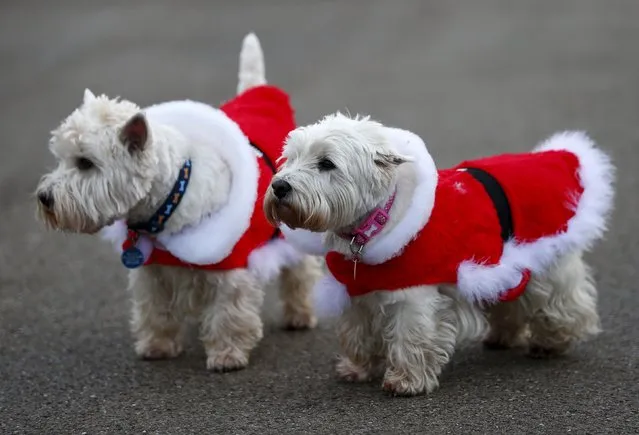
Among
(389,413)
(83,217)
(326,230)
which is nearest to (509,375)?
(389,413)

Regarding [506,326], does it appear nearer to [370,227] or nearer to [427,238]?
[427,238]

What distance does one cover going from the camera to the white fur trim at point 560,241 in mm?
4992

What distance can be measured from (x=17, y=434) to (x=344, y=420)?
1548mm

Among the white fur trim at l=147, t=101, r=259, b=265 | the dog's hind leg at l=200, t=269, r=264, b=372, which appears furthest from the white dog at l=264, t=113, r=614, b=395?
the dog's hind leg at l=200, t=269, r=264, b=372

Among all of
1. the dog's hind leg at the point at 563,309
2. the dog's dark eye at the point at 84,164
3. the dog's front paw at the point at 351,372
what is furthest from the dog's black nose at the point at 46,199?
the dog's hind leg at the point at 563,309

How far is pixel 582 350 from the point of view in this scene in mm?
5672

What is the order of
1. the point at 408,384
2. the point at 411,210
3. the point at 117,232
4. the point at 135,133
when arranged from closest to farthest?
the point at 411,210, the point at 408,384, the point at 135,133, the point at 117,232

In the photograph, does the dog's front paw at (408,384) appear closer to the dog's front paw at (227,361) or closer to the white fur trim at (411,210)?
the white fur trim at (411,210)

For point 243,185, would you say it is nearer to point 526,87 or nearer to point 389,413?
point 389,413

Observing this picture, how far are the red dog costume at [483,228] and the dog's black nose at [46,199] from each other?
1269 millimetres

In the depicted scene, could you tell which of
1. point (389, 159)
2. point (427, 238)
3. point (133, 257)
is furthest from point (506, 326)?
point (133, 257)

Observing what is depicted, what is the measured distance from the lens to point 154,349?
5883mm

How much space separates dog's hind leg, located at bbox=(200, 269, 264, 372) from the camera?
18.6 feet

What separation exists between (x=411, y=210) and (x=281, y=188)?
0.64m
